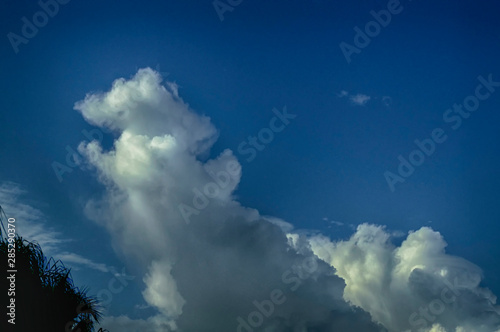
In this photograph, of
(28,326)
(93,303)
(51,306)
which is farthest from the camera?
(93,303)

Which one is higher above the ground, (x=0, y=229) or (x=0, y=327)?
(x=0, y=229)

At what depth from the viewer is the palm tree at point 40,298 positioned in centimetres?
1541

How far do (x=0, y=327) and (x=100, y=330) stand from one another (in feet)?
17.0

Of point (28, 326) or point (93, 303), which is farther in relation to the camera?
point (93, 303)

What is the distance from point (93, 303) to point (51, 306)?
7.70 feet

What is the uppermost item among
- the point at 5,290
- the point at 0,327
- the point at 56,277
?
the point at 56,277

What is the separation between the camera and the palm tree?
50.5 feet

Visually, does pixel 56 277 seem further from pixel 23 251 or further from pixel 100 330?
pixel 100 330

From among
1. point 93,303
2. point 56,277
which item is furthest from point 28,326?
point 93,303

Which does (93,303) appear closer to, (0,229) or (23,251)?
(23,251)

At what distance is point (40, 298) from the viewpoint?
16.6 m

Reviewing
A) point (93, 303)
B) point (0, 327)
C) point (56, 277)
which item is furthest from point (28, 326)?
point (93, 303)

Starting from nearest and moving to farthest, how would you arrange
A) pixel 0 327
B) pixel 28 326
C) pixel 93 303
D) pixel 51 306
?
pixel 0 327, pixel 28 326, pixel 51 306, pixel 93 303

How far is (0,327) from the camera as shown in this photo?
14.7 metres
